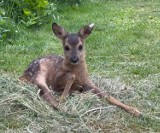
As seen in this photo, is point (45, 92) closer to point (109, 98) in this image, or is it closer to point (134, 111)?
point (109, 98)

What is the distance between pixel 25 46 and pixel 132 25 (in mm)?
2767

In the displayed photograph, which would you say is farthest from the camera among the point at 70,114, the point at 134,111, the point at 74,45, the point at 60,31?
the point at 60,31

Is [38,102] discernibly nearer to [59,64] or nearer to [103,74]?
[59,64]

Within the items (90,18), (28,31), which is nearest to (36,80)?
(28,31)

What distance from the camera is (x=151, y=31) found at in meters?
10.7

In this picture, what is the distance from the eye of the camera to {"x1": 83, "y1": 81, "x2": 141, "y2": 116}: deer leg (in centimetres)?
591

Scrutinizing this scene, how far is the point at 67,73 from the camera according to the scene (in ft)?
20.7

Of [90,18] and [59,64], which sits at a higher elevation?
[59,64]

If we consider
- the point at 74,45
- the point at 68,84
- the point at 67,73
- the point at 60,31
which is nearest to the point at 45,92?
the point at 68,84

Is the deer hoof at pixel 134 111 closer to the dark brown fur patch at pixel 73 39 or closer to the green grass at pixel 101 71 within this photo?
the green grass at pixel 101 71

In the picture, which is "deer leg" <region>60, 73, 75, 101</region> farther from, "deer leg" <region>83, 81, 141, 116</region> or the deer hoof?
the deer hoof

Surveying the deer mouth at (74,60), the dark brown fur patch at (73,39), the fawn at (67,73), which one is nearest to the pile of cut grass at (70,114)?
the fawn at (67,73)

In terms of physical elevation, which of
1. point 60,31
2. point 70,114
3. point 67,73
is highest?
point 60,31

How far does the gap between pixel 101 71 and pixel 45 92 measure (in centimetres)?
184
